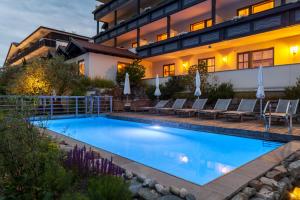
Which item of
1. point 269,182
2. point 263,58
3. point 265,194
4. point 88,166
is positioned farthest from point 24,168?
point 263,58

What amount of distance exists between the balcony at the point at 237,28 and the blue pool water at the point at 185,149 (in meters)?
7.96

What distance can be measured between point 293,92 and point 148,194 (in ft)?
31.5

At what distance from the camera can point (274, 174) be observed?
4023 mm

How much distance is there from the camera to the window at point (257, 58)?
14727mm

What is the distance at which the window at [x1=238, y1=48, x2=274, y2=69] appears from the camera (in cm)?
1473

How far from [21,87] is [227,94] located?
14.1 m

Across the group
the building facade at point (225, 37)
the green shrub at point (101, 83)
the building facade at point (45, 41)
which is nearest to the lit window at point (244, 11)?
the building facade at point (225, 37)

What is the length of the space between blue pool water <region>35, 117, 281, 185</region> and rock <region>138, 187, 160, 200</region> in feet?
4.30

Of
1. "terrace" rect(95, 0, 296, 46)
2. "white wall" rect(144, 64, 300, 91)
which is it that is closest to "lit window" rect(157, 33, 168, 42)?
"terrace" rect(95, 0, 296, 46)

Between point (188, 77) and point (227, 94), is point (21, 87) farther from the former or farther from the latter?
point (227, 94)

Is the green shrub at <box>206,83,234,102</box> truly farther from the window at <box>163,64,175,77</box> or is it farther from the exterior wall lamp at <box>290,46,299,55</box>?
the window at <box>163,64,175,77</box>

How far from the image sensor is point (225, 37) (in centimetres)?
1484

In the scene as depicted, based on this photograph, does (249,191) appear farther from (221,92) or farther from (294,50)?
(294,50)

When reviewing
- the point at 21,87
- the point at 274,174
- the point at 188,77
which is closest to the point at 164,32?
the point at 188,77
